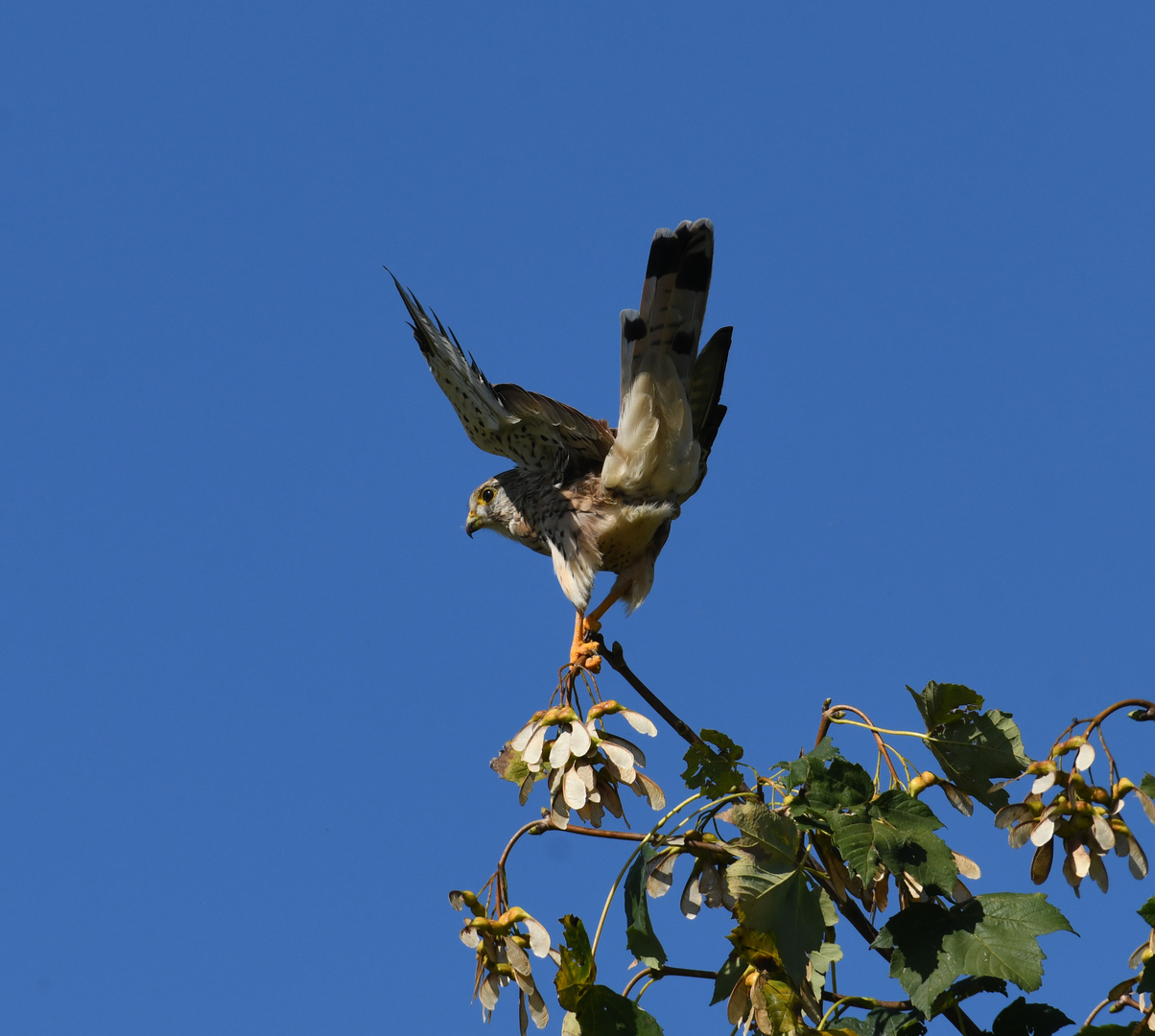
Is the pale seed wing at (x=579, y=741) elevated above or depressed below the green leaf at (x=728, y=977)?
above

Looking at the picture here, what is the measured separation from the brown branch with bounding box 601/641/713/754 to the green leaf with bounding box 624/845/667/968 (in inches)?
11.4

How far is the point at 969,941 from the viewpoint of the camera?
90.0 inches

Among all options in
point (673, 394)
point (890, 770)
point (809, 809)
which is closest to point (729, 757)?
point (809, 809)

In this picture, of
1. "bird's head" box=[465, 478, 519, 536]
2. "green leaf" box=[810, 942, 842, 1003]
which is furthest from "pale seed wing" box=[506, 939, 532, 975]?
"bird's head" box=[465, 478, 519, 536]

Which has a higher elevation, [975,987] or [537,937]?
[537,937]

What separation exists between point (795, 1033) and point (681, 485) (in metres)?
2.54

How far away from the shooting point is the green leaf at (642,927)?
2.47 metres

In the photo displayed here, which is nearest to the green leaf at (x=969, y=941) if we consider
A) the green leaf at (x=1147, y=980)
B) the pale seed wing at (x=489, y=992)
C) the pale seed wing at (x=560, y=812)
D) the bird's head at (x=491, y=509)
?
the green leaf at (x=1147, y=980)

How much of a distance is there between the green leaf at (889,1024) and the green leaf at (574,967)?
544mm

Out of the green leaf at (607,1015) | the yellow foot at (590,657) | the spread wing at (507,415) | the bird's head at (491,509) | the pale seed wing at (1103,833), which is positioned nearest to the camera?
the pale seed wing at (1103,833)

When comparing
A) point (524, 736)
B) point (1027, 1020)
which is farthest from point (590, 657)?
point (1027, 1020)

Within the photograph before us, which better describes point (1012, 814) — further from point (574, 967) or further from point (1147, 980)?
point (574, 967)

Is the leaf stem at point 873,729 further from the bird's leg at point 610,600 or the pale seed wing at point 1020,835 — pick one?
the bird's leg at point 610,600

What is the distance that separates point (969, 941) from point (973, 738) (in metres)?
0.47
